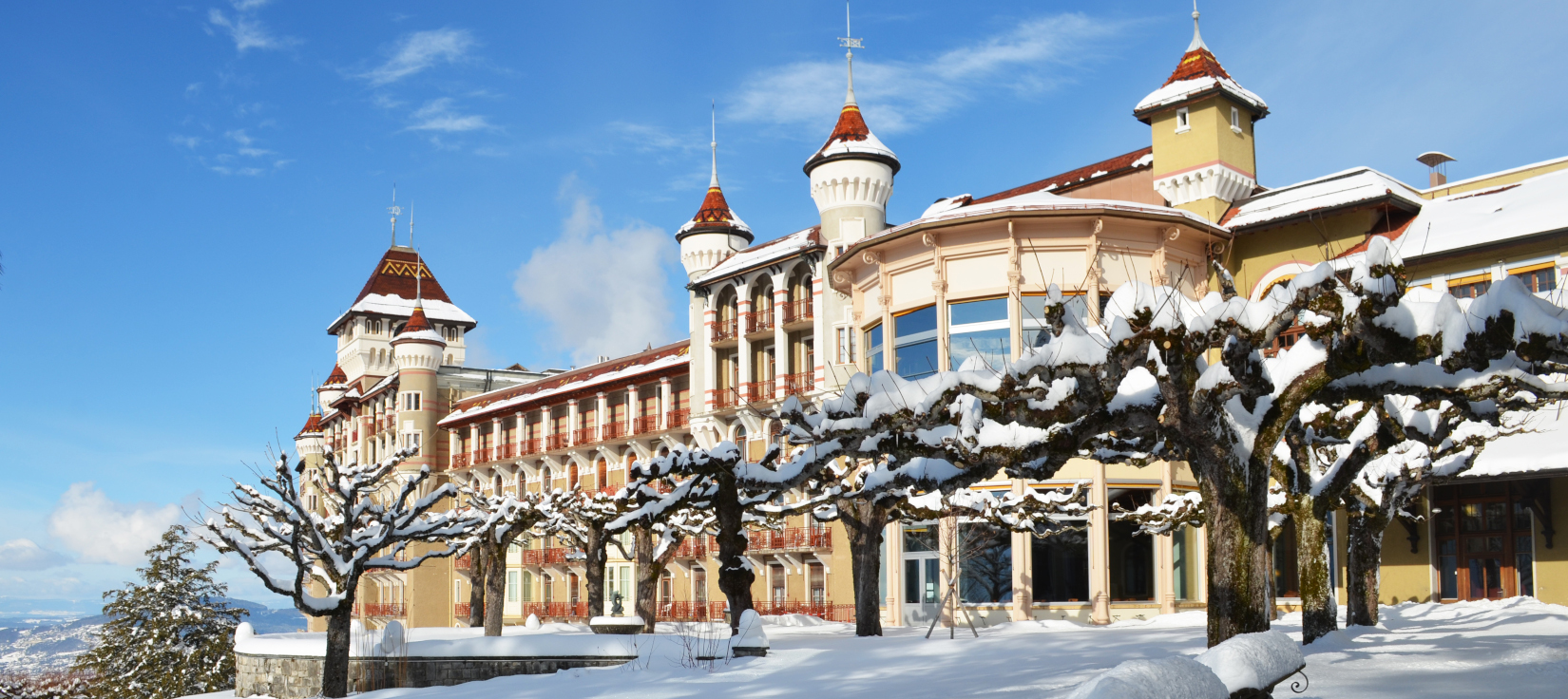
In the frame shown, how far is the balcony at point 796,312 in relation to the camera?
137ft

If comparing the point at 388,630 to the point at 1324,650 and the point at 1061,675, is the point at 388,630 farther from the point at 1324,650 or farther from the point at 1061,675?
the point at 1324,650

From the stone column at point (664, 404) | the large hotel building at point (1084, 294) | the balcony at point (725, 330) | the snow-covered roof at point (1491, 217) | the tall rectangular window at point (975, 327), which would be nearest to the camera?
the snow-covered roof at point (1491, 217)

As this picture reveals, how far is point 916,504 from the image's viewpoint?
87.8ft

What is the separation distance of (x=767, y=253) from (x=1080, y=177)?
1045cm

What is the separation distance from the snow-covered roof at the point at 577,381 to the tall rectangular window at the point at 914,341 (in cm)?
1779

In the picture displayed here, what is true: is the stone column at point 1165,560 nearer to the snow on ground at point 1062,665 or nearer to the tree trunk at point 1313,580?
the snow on ground at point 1062,665

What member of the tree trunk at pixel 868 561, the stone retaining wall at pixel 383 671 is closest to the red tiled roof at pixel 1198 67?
the tree trunk at pixel 868 561

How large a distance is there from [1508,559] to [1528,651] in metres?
15.9

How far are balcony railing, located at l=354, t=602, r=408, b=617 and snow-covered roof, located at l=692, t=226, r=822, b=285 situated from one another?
102ft

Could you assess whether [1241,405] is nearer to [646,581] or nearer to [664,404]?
[646,581]

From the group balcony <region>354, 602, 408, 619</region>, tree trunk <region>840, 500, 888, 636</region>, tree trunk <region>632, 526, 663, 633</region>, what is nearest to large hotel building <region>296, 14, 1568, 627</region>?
tree trunk <region>632, 526, 663, 633</region>

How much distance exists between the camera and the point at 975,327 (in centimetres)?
3102

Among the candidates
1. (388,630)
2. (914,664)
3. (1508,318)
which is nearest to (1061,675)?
(914,664)

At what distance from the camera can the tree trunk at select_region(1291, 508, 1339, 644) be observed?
1711 centimetres
